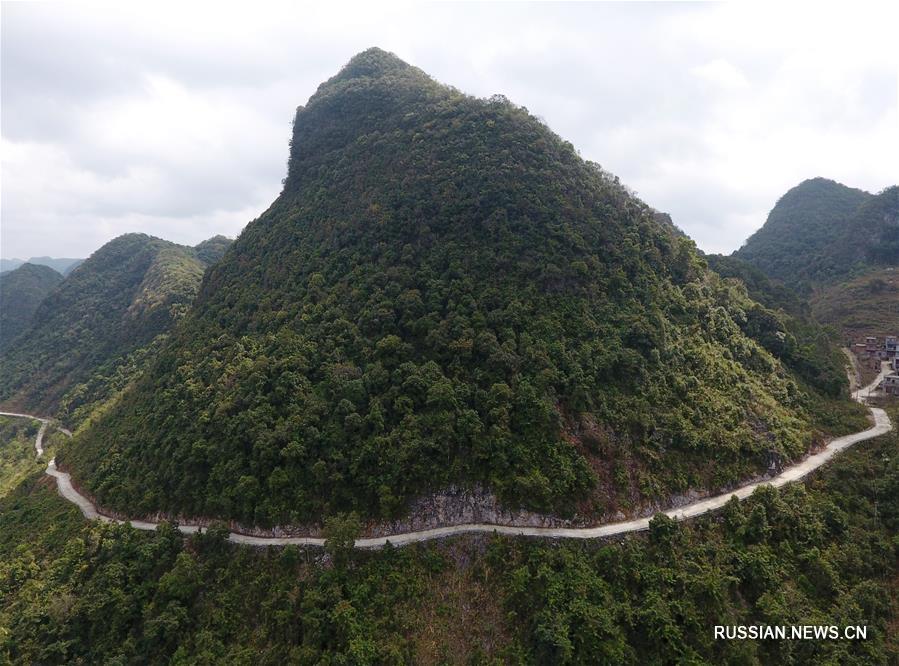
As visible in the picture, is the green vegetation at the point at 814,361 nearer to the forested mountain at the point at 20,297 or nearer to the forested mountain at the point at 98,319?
the forested mountain at the point at 98,319

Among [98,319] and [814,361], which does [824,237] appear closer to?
[814,361]

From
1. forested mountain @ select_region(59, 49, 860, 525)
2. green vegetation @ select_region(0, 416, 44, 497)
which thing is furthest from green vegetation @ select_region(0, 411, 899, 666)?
green vegetation @ select_region(0, 416, 44, 497)

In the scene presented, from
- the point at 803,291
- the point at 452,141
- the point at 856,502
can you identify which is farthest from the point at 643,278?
the point at 803,291

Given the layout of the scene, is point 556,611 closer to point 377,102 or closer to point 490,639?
point 490,639

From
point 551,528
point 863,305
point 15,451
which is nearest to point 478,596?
point 551,528

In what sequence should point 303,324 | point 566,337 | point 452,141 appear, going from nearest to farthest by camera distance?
1. point 566,337
2. point 303,324
3. point 452,141

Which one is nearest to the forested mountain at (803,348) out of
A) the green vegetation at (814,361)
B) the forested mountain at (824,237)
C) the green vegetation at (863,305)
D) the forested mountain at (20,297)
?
the green vegetation at (814,361)
